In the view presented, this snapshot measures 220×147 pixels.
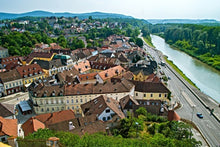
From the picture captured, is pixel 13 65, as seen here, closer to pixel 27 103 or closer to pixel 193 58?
pixel 27 103

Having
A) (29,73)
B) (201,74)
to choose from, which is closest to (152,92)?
(29,73)

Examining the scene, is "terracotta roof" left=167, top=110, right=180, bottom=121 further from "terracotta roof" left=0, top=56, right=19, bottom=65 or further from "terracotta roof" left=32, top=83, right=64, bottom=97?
"terracotta roof" left=0, top=56, right=19, bottom=65

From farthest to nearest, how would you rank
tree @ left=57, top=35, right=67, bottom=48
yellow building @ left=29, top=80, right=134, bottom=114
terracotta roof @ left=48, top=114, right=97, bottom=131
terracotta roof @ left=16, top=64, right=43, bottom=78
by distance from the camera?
tree @ left=57, top=35, right=67, bottom=48 < terracotta roof @ left=16, top=64, right=43, bottom=78 < yellow building @ left=29, top=80, right=134, bottom=114 < terracotta roof @ left=48, top=114, right=97, bottom=131

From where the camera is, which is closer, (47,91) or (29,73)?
(47,91)

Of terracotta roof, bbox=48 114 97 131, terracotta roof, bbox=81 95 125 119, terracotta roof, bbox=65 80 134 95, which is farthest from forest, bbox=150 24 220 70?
terracotta roof, bbox=48 114 97 131

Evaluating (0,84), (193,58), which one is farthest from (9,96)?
(193,58)

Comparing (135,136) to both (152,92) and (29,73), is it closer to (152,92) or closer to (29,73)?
(152,92)
